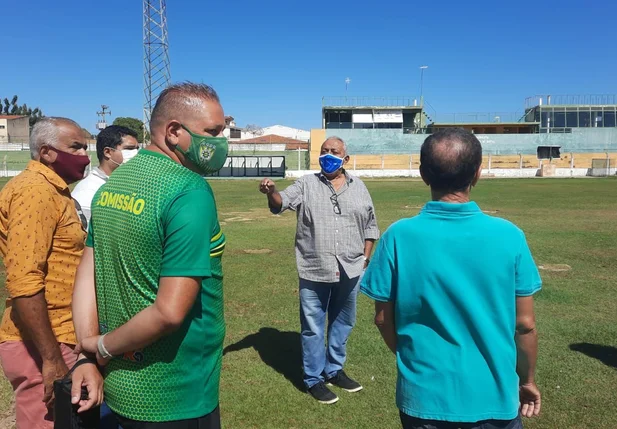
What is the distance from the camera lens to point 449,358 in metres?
2.20

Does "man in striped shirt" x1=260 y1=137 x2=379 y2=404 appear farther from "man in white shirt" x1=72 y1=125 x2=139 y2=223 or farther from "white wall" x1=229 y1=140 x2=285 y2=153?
"white wall" x1=229 y1=140 x2=285 y2=153

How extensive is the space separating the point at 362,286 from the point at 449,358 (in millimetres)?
493

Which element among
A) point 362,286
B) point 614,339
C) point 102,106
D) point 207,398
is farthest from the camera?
point 102,106

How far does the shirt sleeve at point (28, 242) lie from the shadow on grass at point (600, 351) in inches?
204

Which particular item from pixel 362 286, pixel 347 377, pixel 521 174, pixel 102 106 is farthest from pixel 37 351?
pixel 102 106

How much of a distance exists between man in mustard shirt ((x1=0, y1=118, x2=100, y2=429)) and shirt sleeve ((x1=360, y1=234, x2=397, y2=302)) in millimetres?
1620

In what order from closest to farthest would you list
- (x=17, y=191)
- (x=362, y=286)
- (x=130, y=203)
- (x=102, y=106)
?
1. (x=130, y=203)
2. (x=362, y=286)
3. (x=17, y=191)
4. (x=102, y=106)

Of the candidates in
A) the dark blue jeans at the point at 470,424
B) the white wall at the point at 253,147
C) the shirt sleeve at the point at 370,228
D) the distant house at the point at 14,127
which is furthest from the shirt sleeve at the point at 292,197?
the distant house at the point at 14,127

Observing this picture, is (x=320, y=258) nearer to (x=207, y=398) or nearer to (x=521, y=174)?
(x=207, y=398)

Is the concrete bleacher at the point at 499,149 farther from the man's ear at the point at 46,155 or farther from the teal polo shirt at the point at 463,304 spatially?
the teal polo shirt at the point at 463,304

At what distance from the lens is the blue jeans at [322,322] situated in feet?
15.3

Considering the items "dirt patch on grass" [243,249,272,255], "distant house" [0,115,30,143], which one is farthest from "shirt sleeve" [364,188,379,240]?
"distant house" [0,115,30,143]

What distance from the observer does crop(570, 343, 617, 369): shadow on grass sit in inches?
205

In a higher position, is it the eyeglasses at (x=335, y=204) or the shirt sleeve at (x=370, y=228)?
the eyeglasses at (x=335, y=204)
